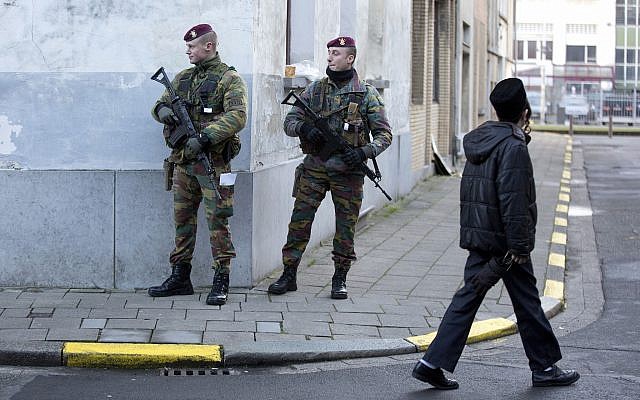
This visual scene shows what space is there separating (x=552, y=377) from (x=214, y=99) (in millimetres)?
3022

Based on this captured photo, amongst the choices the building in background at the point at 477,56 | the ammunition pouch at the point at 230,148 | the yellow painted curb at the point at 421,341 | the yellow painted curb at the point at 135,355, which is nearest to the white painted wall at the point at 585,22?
the building in background at the point at 477,56

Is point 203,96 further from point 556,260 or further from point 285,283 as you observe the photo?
point 556,260

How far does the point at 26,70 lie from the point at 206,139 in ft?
5.28

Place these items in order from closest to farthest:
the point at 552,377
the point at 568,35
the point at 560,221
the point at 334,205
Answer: the point at 552,377, the point at 334,205, the point at 560,221, the point at 568,35

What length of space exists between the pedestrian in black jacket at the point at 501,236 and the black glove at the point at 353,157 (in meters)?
2.07

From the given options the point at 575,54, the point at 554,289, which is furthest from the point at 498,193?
the point at 575,54

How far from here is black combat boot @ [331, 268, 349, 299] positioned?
844 cm

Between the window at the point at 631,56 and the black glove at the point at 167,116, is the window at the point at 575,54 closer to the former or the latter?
the window at the point at 631,56

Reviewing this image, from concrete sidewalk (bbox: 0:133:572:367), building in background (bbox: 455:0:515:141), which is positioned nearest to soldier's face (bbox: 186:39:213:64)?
concrete sidewalk (bbox: 0:133:572:367)

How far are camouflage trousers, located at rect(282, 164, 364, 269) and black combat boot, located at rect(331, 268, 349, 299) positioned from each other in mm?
50

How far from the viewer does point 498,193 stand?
596 centimetres

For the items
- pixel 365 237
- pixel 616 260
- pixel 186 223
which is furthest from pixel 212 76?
pixel 616 260

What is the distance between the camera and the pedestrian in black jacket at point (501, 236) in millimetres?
5922

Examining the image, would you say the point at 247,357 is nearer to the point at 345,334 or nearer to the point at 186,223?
the point at 345,334
